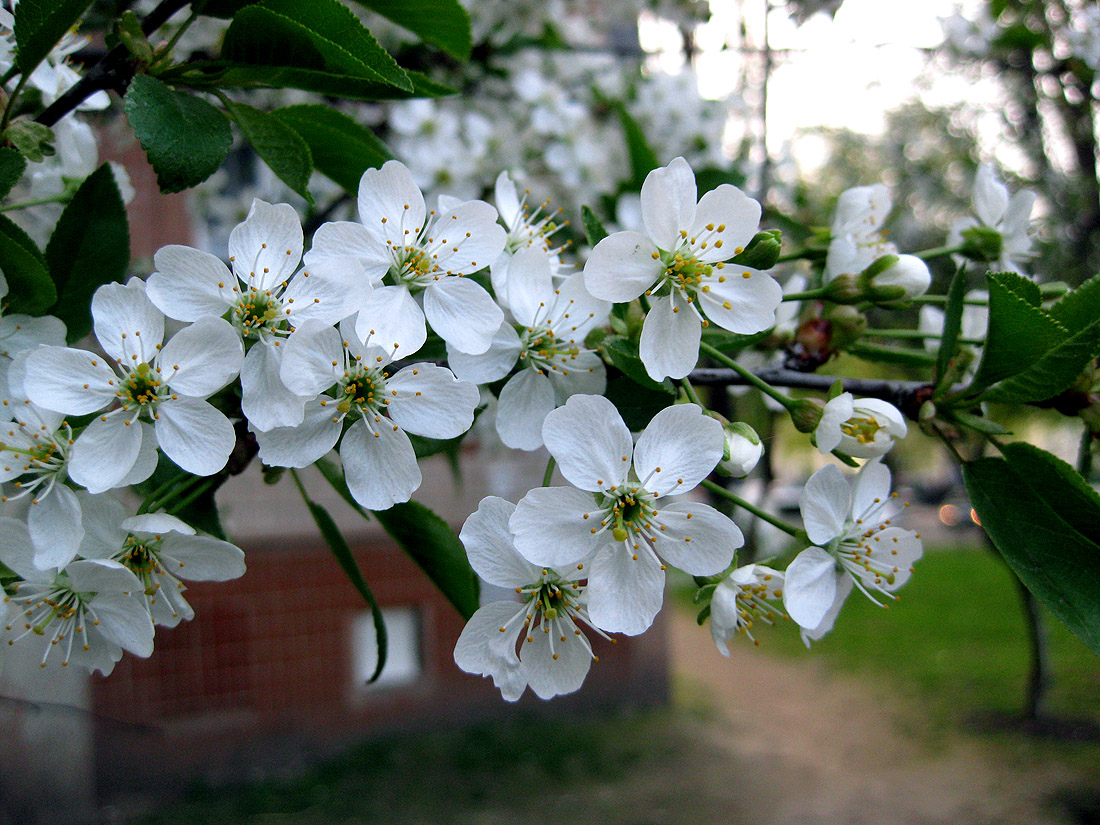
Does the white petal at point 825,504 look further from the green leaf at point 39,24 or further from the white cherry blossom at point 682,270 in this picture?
the green leaf at point 39,24

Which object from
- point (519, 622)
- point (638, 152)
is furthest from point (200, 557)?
point (638, 152)

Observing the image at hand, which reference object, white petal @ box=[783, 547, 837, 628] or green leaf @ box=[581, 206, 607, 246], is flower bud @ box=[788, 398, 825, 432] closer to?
white petal @ box=[783, 547, 837, 628]

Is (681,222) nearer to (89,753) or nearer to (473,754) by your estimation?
(89,753)

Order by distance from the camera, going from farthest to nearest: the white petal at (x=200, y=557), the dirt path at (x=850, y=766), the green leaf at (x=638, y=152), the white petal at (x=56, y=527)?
the dirt path at (x=850, y=766) → the green leaf at (x=638, y=152) → the white petal at (x=200, y=557) → the white petal at (x=56, y=527)

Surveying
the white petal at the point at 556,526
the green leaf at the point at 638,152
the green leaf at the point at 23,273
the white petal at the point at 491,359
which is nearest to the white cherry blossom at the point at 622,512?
the white petal at the point at 556,526

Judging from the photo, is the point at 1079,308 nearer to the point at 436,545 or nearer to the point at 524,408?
the point at 524,408

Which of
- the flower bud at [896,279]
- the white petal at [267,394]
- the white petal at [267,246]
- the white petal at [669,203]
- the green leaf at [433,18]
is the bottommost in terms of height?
the white petal at [267,394]
